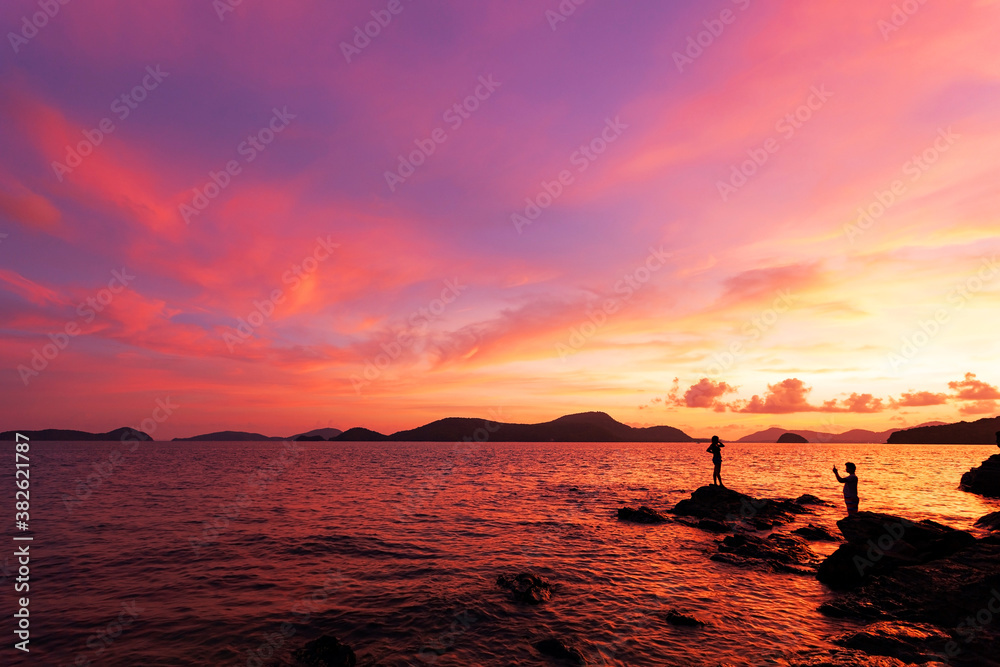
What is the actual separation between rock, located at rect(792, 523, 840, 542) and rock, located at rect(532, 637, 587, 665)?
2173 cm

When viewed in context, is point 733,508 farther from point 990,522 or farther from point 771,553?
point 990,522

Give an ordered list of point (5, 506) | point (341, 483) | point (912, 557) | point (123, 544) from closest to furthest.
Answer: point (912, 557) < point (123, 544) < point (5, 506) < point (341, 483)

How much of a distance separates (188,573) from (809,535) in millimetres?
34377

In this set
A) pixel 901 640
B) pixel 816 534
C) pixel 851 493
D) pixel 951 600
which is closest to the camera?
pixel 901 640

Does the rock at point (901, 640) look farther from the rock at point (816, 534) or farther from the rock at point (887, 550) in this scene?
the rock at point (816, 534)

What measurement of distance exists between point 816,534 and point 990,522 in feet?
37.5

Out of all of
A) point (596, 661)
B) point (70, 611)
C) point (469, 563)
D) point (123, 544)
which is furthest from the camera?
point (123, 544)

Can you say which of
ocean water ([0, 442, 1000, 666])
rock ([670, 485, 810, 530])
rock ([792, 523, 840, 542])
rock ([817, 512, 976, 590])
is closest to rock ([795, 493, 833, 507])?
ocean water ([0, 442, 1000, 666])

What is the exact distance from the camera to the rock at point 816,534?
26.2 metres

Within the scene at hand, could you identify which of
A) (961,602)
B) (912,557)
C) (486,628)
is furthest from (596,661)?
(912,557)

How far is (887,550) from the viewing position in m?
18.3

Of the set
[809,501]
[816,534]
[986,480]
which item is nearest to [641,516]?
[816,534]

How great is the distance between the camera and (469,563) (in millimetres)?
21656

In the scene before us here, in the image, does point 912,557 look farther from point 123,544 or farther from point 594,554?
point 123,544
